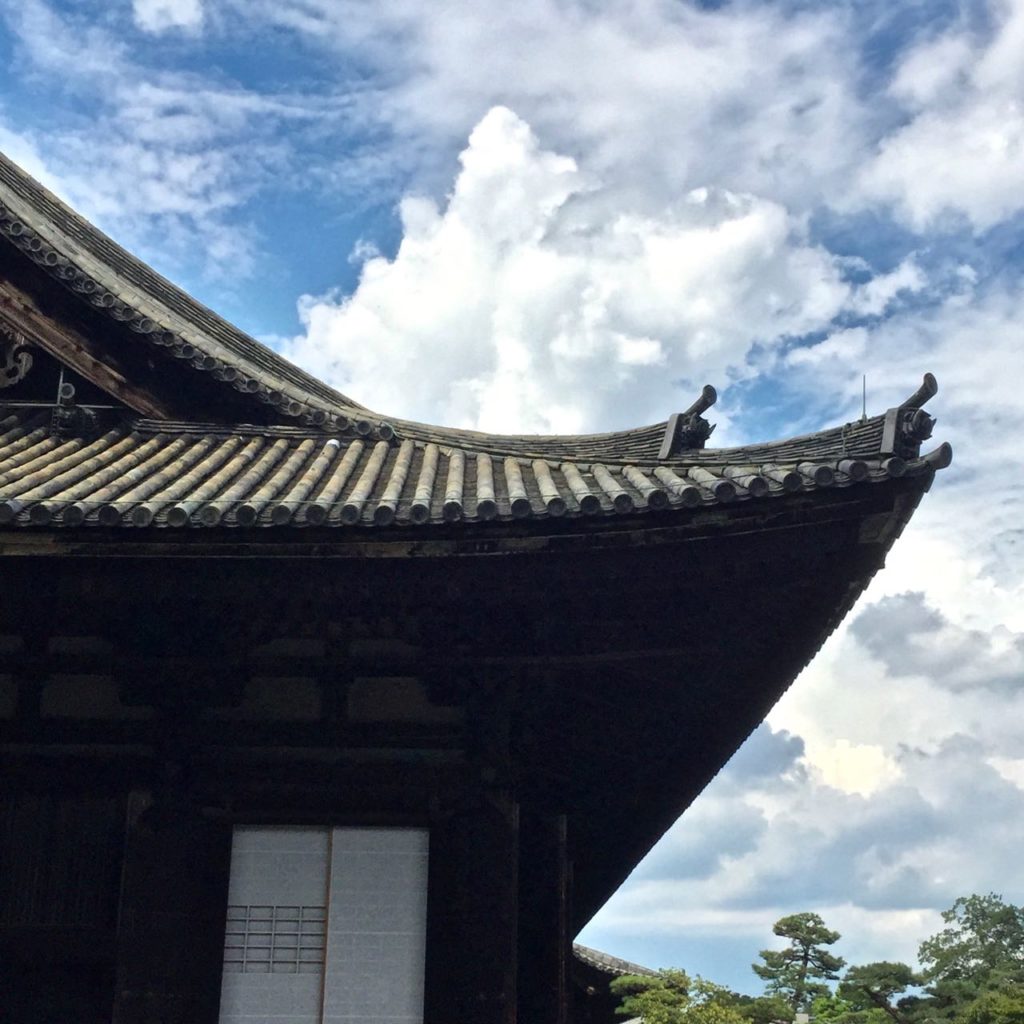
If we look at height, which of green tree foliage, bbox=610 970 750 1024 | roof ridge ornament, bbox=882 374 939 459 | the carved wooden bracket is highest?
the carved wooden bracket

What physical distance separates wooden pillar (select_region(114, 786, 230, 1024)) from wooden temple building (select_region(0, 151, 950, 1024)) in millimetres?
17

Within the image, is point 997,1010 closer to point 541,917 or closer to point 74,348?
point 541,917

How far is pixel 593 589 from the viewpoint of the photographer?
7.41 metres

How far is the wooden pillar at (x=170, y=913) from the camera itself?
24.6 ft

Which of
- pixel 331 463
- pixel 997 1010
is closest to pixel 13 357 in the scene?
pixel 331 463

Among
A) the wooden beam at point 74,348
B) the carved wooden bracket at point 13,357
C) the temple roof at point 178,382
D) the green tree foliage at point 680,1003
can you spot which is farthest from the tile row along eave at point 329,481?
the green tree foliage at point 680,1003

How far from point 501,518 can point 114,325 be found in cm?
412

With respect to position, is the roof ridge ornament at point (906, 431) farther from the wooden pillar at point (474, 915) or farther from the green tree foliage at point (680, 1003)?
the green tree foliage at point (680, 1003)

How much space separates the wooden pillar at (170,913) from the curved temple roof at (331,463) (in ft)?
6.34

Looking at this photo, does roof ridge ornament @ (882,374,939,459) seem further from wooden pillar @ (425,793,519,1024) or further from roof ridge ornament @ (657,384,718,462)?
wooden pillar @ (425,793,519,1024)

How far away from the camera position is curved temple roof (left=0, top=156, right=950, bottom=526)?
6.93 meters

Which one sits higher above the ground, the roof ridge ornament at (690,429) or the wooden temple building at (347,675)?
the roof ridge ornament at (690,429)

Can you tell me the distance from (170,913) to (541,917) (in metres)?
2.42

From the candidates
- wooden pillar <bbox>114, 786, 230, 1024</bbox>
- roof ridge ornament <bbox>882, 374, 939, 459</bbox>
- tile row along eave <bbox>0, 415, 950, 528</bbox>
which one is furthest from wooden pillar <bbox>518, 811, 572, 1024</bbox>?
roof ridge ornament <bbox>882, 374, 939, 459</bbox>
